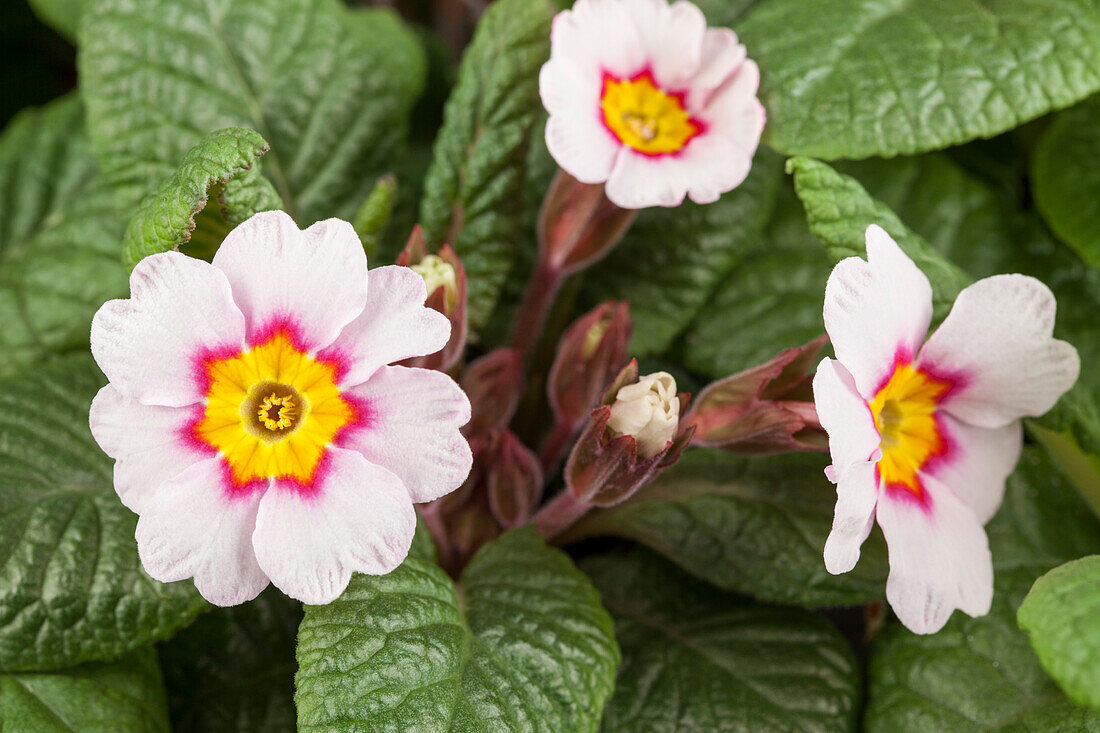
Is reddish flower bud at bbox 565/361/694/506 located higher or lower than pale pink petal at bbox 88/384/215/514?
lower

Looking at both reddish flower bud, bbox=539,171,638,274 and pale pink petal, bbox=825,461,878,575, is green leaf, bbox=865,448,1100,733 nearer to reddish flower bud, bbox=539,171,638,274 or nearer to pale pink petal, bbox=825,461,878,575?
pale pink petal, bbox=825,461,878,575

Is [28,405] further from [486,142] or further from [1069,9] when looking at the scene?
[1069,9]

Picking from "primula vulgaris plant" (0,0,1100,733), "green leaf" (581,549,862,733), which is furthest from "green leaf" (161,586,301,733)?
"green leaf" (581,549,862,733)

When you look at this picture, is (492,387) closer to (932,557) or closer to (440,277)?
(440,277)

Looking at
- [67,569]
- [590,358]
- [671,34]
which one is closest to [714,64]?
[671,34]

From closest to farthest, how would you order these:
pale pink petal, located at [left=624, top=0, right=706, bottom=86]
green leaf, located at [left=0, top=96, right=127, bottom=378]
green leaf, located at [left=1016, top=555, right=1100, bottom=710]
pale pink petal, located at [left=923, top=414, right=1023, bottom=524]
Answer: green leaf, located at [left=1016, top=555, right=1100, bottom=710]
pale pink petal, located at [left=923, top=414, right=1023, bottom=524]
pale pink petal, located at [left=624, top=0, right=706, bottom=86]
green leaf, located at [left=0, top=96, right=127, bottom=378]

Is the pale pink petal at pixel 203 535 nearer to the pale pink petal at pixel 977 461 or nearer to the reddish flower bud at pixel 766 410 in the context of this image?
the reddish flower bud at pixel 766 410
